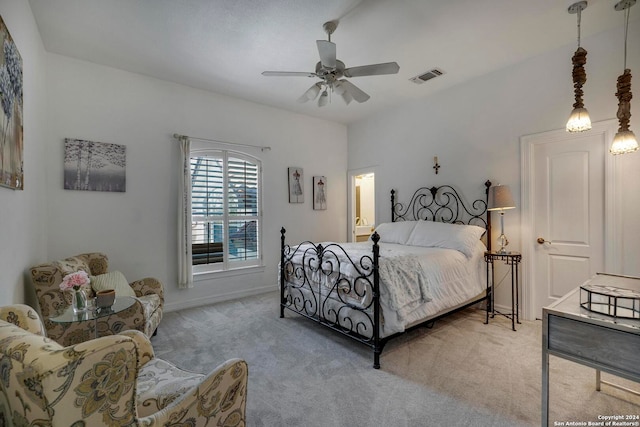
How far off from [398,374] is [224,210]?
3257 millimetres

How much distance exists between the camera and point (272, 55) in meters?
3.34

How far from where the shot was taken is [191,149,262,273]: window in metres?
4.26

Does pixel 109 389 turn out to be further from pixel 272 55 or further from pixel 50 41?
pixel 50 41

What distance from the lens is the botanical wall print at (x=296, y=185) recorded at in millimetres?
5238

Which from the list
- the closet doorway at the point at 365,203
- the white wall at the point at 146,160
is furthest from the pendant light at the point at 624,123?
the closet doorway at the point at 365,203

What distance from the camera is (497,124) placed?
3.84m

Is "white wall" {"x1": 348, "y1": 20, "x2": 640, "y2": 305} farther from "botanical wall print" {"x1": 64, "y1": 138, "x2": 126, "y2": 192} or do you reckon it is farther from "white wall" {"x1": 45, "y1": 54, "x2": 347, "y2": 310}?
"botanical wall print" {"x1": 64, "y1": 138, "x2": 126, "y2": 192}

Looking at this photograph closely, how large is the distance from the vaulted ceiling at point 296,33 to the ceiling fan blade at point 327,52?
413 mm

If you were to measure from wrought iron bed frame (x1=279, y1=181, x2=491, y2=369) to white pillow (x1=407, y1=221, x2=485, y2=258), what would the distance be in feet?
1.33

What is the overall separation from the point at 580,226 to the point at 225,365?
3.84 m

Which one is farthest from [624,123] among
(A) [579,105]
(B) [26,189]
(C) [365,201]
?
(C) [365,201]

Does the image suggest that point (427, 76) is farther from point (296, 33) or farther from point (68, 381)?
point (68, 381)

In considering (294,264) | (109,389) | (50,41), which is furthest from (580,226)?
(50,41)

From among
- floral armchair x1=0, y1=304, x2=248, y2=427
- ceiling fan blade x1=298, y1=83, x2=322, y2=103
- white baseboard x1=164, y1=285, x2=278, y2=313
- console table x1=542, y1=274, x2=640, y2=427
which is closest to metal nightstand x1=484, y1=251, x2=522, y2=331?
console table x1=542, y1=274, x2=640, y2=427
